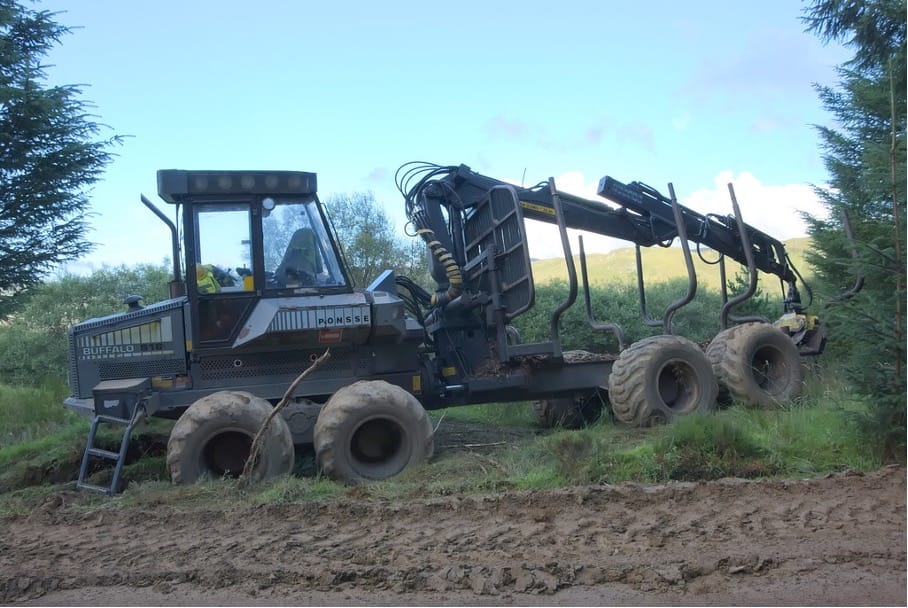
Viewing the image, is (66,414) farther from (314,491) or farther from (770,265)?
(770,265)

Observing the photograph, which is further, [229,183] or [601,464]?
[229,183]

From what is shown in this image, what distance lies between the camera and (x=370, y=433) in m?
8.30

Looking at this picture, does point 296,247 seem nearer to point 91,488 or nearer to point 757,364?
point 91,488

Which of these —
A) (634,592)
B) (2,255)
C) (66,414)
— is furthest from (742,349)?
(2,255)

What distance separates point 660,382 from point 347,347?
345 cm

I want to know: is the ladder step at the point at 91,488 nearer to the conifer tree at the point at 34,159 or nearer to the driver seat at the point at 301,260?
the driver seat at the point at 301,260

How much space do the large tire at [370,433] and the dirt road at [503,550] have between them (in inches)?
47.0

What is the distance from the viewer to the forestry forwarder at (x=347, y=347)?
8.11 meters

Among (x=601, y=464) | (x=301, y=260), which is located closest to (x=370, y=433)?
(x=301, y=260)

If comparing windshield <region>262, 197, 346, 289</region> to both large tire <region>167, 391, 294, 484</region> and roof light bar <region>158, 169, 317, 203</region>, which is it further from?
large tire <region>167, 391, 294, 484</region>

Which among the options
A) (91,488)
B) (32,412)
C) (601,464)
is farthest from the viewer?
(32,412)

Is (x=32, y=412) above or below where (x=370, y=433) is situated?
above

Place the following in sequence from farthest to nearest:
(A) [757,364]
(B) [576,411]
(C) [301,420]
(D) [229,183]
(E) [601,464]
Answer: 1. (B) [576,411]
2. (A) [757,364]
3. (D) [229,183]
4. (C) [301,420]
5. (E) [601,464]

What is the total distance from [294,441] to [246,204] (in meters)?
2.40
